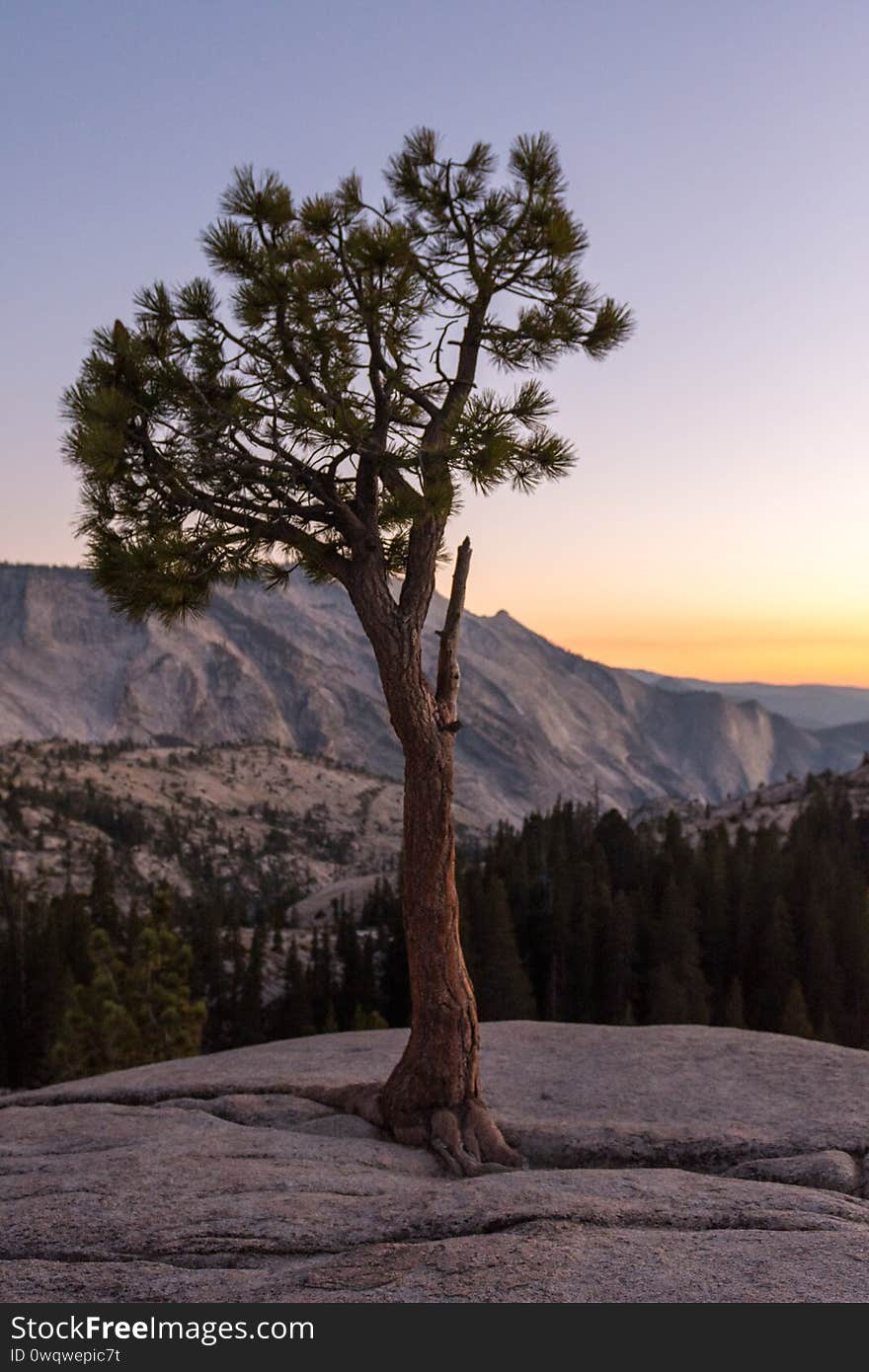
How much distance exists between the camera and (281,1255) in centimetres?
920

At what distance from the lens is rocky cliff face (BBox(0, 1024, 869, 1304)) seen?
27.1 ft

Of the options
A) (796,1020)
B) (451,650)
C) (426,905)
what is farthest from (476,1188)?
(796,1020)

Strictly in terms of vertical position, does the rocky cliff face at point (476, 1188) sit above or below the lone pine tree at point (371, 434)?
below

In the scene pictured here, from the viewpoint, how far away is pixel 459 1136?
13523 mm

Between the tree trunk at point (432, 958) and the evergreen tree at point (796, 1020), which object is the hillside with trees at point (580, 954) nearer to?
the evergreen tree at point (796, 1020)

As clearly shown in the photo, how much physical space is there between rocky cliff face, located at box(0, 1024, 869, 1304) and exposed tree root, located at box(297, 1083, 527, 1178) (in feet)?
0.80

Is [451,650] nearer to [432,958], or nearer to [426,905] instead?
[426,905]

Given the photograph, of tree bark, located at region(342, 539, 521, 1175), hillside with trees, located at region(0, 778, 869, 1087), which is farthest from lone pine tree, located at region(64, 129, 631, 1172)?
hillside with trees, located at region(0, 778, 869, 1087)

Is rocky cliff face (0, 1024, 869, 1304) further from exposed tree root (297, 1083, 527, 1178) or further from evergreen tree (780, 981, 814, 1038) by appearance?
evergreen tree (780, 981, 814, 1038)

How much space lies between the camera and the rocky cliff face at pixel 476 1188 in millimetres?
8250

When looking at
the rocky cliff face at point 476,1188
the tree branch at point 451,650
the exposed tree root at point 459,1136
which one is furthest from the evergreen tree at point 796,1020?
the tree branch at point 451,650

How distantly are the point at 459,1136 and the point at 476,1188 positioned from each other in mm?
2832

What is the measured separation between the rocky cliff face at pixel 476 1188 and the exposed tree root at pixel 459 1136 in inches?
9.6

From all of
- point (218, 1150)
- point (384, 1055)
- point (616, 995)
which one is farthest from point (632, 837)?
point (218, 1150)
